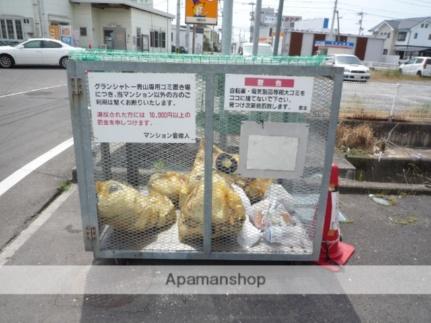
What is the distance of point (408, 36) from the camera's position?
58188 millimetres

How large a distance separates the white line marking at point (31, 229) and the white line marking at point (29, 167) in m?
0.73

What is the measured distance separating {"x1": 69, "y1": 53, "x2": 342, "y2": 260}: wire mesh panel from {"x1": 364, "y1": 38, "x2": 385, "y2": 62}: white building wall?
4561cm

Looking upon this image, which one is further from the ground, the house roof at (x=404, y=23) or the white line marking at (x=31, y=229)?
the house roof at (x=404, y=23)

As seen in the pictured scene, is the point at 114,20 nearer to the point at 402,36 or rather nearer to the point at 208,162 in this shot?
the point at 208,162

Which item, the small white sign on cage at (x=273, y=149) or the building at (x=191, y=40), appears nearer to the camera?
the small white sign on cage at (x=273, y=149)

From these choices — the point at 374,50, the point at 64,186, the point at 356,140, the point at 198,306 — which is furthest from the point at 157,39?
the point at 198,306

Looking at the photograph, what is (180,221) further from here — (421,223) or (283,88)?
(421,223)

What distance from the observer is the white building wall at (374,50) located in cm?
4172

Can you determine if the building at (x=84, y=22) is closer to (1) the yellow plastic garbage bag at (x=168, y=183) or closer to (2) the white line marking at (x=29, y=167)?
(2) the white line marking at (x=29, y=167)

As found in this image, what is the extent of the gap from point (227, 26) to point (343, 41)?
41.5m

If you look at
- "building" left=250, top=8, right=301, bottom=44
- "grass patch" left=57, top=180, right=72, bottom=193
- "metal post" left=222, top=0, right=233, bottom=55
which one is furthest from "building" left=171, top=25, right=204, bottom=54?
"grass patch" left=57, top=180, right=72, bottom=193

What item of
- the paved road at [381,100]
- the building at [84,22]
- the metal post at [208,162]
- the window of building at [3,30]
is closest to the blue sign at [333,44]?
the building at [84,22]

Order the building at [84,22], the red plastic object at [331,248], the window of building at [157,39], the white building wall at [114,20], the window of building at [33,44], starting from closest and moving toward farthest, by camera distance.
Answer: the red plastic object at [331,248] → the window of building at [33,44] → the building at [84,22] → the white building wall at [114,20] → the window of building at [157,39]

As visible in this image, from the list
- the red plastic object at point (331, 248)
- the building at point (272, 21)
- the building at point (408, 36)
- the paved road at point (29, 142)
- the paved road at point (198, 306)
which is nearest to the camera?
the paved road at point (198, 306)
